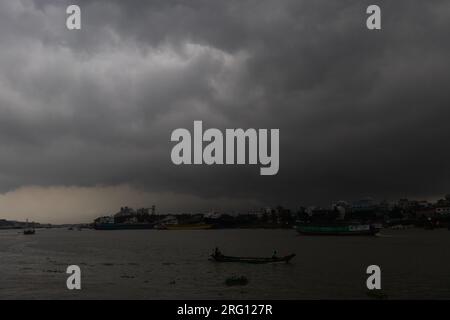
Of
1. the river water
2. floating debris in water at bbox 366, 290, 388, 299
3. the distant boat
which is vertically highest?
floating debris in water at bbox 366, 290, 388, 299

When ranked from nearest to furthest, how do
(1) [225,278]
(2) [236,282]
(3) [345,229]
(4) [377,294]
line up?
(4) [377,294], (2) [236,282], (1) [225,278], (3) [345,229]

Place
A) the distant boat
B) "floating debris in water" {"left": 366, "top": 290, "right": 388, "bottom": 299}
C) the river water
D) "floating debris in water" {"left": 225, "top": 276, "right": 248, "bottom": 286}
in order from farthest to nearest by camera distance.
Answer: the distant boat < "floating debris in water" {"left": 225, "top": 276, "right": 248, "bottom": 286} < the river water < "floating debris in water" {"left": 366, "top": 290, "right": 388, "bottom": 299}

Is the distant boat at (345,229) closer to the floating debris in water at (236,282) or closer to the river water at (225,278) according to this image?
the river water at (225,278)

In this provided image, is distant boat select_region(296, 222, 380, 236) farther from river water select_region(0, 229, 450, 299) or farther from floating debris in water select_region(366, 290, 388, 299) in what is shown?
floating debris in water select_region(366, 290, 388, 299)

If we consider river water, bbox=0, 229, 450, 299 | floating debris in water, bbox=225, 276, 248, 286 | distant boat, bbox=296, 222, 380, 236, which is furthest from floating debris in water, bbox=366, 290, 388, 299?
distant boat, bbox=296, 222, 380, 236

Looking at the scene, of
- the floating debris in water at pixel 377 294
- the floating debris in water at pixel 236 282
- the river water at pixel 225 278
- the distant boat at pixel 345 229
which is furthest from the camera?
the distant boat at pixel 345 229

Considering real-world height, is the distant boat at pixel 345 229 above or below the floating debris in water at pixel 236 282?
below

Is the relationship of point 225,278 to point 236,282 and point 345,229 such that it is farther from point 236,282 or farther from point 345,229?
point 345,229

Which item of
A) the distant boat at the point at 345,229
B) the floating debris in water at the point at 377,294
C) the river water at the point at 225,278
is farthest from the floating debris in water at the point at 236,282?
the distant boat at the point at 345,229

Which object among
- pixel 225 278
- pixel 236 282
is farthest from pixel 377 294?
pixel 225 278

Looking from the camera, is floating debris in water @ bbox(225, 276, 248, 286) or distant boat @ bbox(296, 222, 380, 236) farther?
distant boat @ bbox(296, 222, 380, 236)

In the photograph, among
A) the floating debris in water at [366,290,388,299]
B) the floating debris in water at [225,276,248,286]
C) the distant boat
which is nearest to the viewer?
the floating debris in water at [366,290,388,299]
